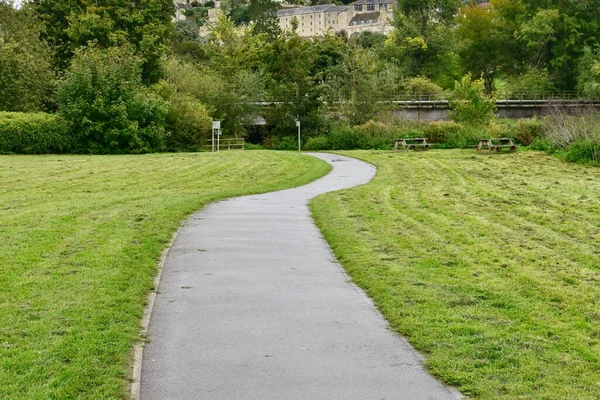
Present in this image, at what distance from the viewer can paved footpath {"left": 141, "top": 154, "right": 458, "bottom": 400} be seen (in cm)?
623

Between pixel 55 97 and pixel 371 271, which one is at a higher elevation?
pixel 55 97

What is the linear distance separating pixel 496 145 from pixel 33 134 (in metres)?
27.6

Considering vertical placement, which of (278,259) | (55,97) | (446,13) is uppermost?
(446,13)

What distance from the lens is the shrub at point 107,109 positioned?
4819 cm

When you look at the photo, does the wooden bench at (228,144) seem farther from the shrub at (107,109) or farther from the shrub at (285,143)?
the shrub at (107,109)

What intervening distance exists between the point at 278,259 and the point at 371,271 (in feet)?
5.67

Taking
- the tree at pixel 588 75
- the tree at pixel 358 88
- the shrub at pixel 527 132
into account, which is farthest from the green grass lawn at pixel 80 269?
the tree at pixel 588 75

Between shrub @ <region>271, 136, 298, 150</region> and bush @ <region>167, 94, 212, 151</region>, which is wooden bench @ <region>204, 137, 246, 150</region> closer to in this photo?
bush @ <region>167, 94, 212, 151</region>

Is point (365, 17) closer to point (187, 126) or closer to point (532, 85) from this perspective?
point (532, 85)

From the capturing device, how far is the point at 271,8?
109875mm

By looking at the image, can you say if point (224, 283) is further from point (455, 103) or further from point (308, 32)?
point (308, 32)

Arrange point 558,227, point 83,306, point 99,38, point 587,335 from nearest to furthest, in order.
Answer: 1. point 587,335
2. point 83,306
3. point 558,227
4. point 99,38

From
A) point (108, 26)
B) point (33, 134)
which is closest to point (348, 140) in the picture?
point (33, 134)

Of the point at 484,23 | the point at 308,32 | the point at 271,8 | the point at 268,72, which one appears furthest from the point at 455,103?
the point at 308,32
